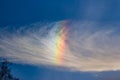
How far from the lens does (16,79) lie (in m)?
112

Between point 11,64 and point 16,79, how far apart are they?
4221 mm

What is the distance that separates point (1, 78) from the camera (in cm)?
10875

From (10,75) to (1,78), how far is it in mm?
2889

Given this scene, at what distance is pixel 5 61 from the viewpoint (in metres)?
112

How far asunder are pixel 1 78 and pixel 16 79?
453cm

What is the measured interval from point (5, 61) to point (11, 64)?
2582 millimetres

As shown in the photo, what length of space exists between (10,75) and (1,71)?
2534mm

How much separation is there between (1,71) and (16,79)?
4494 millimetres

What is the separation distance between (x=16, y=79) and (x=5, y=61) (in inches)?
220

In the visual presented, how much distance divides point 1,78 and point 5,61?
5559mm

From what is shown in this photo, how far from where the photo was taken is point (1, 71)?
362ft
